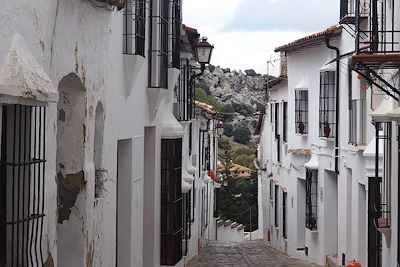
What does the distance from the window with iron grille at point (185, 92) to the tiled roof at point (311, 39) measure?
3275 millimetres

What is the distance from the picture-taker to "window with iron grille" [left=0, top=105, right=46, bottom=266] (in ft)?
22.9

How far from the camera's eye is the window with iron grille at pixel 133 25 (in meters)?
12.3

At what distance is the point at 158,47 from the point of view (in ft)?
50.1

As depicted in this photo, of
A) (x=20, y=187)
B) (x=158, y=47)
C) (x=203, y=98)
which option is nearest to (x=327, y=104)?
(x=158, y=47)

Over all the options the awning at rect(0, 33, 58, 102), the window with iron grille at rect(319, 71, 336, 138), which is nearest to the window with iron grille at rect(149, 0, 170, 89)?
the window with iron grille at rect(319, 71, 336, 138)

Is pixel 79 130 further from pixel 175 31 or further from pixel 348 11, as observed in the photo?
pixel 348 11

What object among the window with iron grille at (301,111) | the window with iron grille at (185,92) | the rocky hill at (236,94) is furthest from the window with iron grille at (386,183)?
the rocky hill at (236,94)

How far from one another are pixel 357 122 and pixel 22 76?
12739 millimetres

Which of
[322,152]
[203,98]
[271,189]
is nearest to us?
[322,152]

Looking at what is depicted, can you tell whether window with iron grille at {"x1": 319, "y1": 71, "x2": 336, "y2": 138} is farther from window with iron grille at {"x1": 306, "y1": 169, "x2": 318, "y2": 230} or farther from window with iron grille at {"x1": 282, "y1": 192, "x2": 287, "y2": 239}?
window with iron grille at {"x1": 282, "y1": 192, "x2": 287, "y2": 239}

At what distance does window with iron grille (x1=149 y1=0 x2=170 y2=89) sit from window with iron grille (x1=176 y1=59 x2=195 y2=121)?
457 centimetres

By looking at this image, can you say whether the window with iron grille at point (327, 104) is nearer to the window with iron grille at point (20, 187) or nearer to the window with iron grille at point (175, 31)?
the window with iron grille at point (175, 31)

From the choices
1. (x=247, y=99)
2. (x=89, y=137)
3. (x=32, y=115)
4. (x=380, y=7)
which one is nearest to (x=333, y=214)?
(x=380, y=7)

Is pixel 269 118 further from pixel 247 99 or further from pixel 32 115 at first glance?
pixel 247 99
